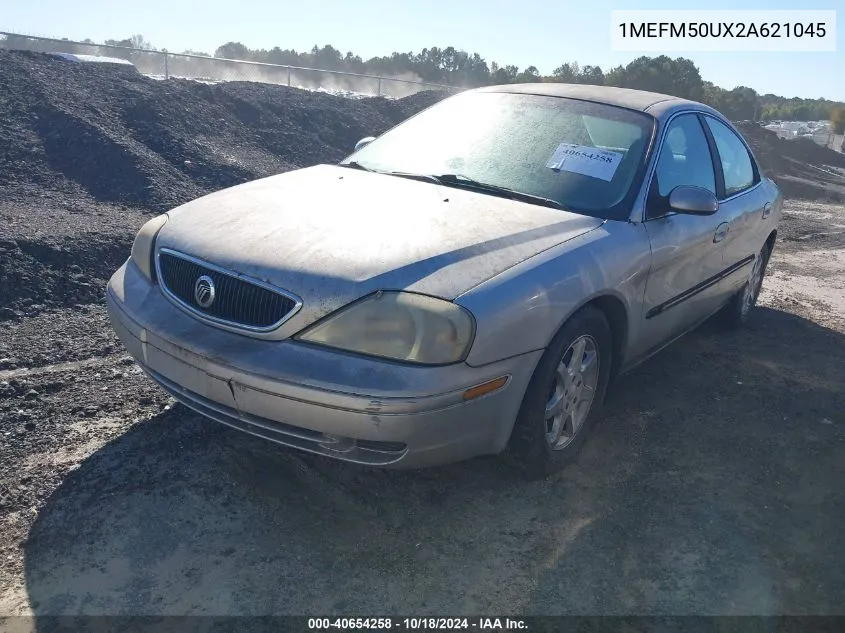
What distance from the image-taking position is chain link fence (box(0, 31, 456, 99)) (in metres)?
19.3

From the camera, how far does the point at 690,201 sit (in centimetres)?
366

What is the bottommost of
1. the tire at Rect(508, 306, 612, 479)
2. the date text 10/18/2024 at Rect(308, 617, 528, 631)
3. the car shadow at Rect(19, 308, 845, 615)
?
the date text 10/18/2024 at Rect(308, 617, 528, 631)

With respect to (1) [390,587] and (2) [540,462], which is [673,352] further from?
(1) [390,587]

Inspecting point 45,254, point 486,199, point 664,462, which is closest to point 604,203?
point 486,199

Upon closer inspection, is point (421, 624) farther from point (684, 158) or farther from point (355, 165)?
point (684, 158)

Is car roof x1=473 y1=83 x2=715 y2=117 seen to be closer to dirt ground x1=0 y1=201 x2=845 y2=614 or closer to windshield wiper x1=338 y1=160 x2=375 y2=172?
windshield wiper x1=338 y1=160 x2=375 y2=172

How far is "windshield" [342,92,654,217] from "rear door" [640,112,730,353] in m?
0.21

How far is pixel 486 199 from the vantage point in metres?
3.48

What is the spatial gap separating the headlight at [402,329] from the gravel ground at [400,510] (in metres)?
0.76

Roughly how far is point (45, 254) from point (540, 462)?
13.2ft

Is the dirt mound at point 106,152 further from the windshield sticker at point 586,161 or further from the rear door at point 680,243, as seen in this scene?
the rear door at point 680,243

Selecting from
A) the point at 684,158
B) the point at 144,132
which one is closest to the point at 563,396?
the point at 684,158

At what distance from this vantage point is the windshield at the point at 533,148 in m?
3.65

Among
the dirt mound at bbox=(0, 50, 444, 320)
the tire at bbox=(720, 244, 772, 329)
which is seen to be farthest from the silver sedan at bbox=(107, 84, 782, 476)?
the dirt mound at bbox=(0, 50, 444, 320)
